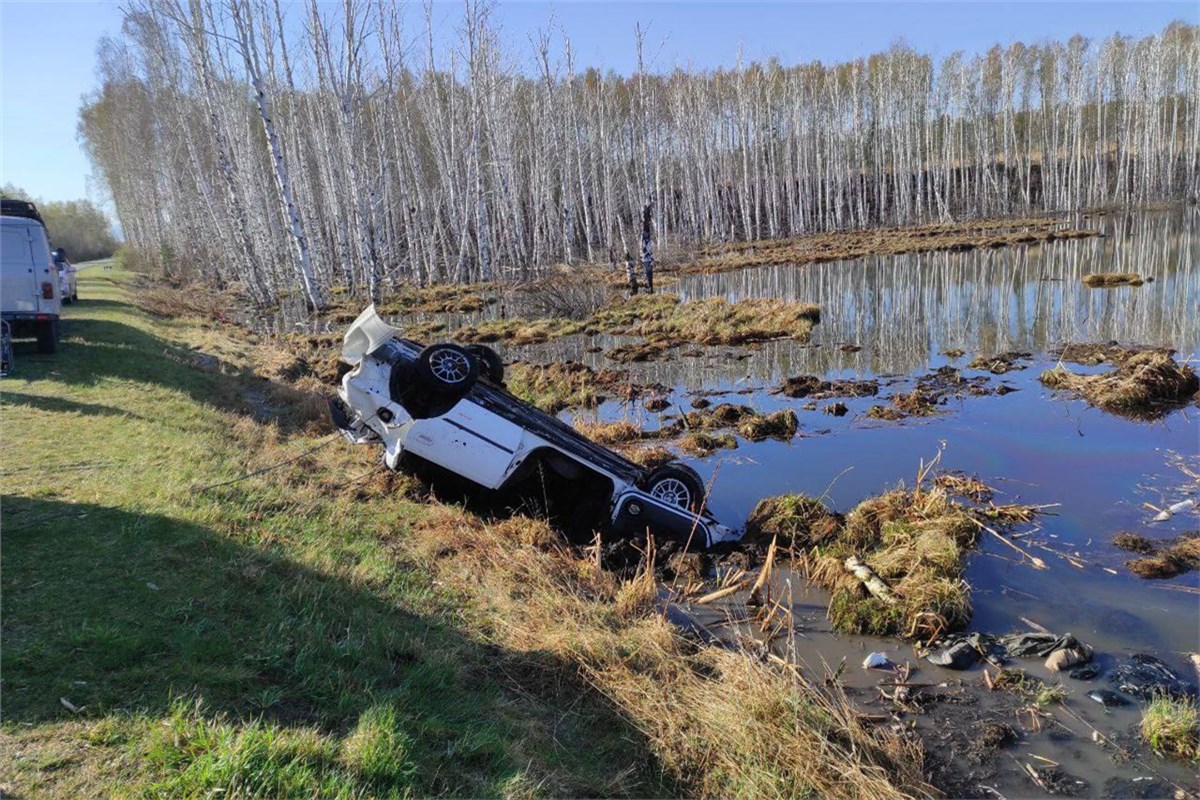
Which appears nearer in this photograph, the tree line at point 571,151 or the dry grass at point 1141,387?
the dry grass at point 1141,387

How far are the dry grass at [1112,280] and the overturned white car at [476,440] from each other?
21886mm

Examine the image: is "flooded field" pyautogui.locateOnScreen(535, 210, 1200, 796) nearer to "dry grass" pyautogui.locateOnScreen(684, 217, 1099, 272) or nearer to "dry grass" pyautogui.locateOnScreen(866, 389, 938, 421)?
"dry grass" pyautogui.locateOnScreen(866, 389, 938, 421)

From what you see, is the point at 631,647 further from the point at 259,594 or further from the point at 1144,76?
the point at 1144,76

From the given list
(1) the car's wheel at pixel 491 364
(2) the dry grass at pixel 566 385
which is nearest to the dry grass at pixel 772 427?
(2) the dry grass at pixel 566 385

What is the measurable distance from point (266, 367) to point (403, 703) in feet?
43.2

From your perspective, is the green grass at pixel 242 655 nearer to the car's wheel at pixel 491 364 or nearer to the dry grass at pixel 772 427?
the car's wheel at pixel 491 364

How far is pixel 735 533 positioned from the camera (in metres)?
8.21

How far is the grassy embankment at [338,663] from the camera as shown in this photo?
136 inches

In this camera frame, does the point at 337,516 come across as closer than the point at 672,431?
Yes

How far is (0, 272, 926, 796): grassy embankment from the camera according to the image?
11.3 ft

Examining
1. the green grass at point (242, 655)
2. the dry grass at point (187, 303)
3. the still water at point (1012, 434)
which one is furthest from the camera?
the dry grass at point (187, 303)

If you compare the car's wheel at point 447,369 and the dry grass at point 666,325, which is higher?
the car's wheel at point 447,369


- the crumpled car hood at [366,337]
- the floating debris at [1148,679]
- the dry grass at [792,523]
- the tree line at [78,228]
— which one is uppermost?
the tree line at [78,228]

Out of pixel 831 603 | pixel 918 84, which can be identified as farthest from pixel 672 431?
pixel 918 84
